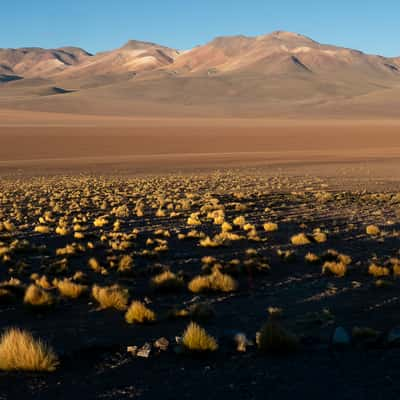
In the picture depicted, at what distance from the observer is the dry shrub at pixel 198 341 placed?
6129mm

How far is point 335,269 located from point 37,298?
5.13 meters

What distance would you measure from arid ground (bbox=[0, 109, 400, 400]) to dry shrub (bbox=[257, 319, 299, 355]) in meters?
0.01

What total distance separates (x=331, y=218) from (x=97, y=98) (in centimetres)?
17149

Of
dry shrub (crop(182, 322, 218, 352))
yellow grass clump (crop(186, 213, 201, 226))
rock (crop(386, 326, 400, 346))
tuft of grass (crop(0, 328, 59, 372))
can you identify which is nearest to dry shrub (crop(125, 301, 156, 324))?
dry shrub (crop(182, 322, 218, 352))

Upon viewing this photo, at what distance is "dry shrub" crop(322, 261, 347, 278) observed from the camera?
10.2 meters

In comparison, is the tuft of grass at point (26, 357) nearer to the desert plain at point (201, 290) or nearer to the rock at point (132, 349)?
the desert plain at point (201, 290)

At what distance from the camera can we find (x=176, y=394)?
5.26m

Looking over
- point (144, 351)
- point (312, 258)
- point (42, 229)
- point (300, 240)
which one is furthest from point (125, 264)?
point (42, 229)

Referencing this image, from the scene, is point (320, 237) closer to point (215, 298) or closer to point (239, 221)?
point (239, 221)

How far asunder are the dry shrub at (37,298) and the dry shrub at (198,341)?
2.85 metres

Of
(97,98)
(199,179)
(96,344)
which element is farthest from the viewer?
(97,98)

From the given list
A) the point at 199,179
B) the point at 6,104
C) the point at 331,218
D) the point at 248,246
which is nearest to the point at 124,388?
the point at 248,246

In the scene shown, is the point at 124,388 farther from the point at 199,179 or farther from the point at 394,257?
the point at 199,179

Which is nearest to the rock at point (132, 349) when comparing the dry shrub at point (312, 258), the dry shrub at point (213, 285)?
the dry shrub at point (213, 285)
